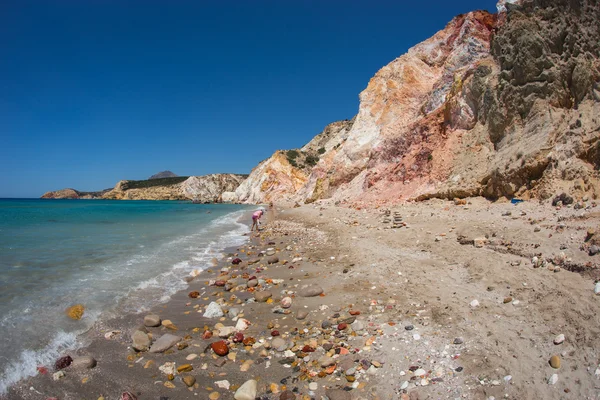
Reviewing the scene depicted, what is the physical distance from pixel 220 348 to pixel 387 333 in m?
2.29

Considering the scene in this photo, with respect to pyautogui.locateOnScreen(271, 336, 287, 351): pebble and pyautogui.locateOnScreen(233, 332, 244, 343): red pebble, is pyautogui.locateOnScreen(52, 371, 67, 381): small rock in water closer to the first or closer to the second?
pyautogui.locateOnScreen(233, 332, 244, 343): red pebble

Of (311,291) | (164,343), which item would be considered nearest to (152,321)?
(164,343)

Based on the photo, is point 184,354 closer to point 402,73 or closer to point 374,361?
point 374,361

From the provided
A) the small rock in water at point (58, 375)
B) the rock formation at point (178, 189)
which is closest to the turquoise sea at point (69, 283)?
the small rock in water at point (58, 375)

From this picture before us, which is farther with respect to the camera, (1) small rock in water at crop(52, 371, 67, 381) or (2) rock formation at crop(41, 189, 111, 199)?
(2) rock formation at crop(41, 189, 111, 199)

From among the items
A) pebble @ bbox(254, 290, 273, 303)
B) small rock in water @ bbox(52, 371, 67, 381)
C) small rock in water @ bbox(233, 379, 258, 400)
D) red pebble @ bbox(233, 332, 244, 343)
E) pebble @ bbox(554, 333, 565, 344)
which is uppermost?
pebble @ bbox(554, 333, 565, 344)

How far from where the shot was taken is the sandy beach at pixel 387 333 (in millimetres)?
3336

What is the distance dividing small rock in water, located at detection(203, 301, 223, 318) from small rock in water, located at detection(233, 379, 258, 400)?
7.08 ft

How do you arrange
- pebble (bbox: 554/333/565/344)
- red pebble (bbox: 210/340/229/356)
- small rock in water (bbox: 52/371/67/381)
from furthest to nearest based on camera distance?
1. red pebble (bbox: 210/340/229/356)
2. small rock in water (bbox: 52/371/67/381)
3. pebble (bbox: 554/333/565/344)

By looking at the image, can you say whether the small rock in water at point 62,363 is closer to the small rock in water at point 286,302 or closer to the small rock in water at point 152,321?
the small rock in water at point 152,321

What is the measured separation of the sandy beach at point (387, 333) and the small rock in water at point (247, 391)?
12 millimetres

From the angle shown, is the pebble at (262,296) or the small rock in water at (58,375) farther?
the pebble at (262,296)

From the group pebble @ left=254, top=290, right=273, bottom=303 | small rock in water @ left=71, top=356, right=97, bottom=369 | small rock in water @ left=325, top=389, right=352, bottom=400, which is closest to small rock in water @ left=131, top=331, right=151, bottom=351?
small rock in water @ left=71, top=356, right=97, bottom=369

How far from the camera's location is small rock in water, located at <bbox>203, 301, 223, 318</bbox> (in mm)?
5613
